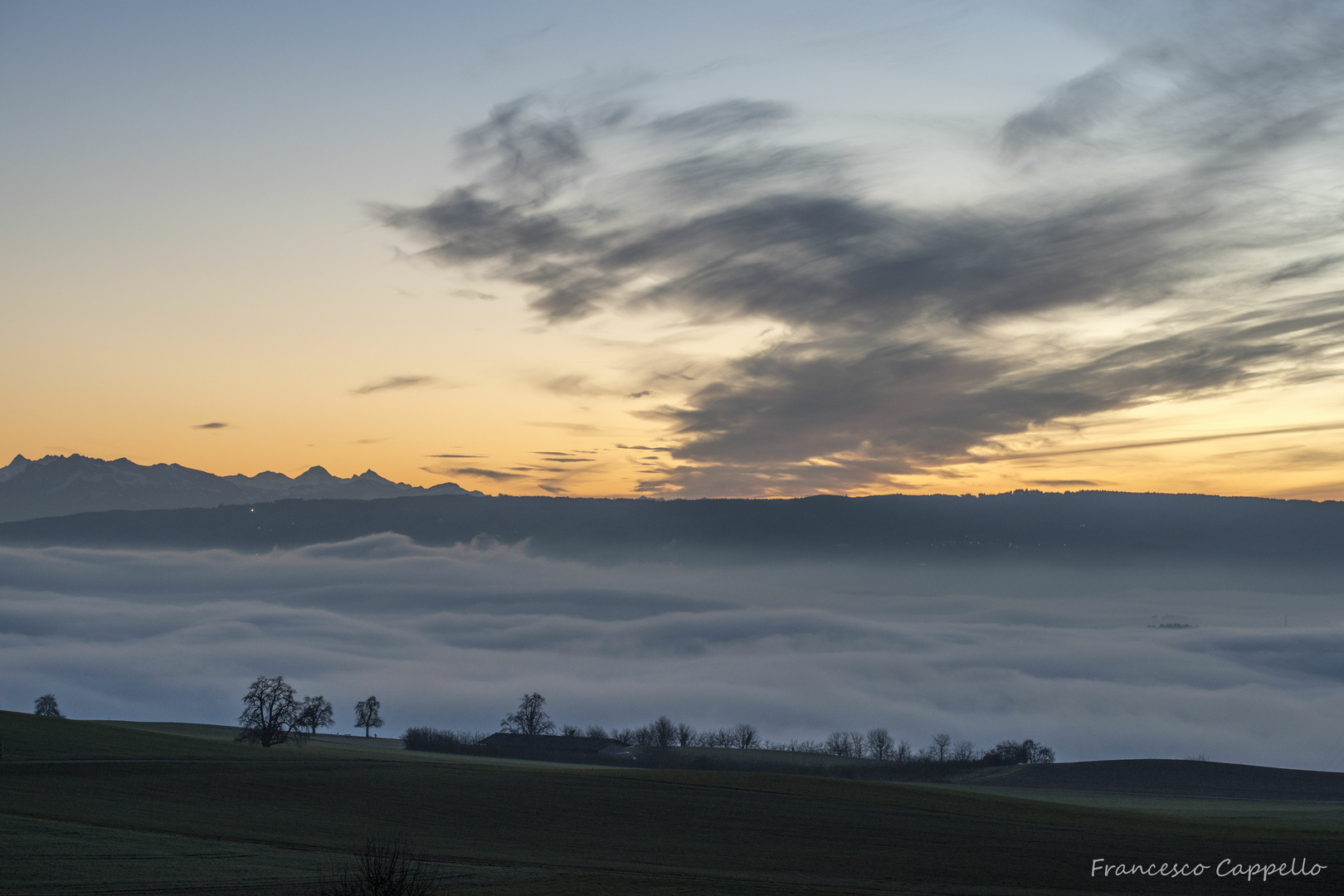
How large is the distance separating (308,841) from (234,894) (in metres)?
16.5

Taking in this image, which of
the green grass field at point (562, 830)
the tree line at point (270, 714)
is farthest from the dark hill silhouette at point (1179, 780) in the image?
the tree line at point (270, 714)

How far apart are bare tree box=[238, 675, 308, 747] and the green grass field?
104 feet

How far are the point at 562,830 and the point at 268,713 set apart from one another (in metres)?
81.0

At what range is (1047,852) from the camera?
60.2 m

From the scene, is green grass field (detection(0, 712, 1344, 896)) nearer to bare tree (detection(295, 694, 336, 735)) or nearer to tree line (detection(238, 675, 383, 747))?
tree line (detection(238, 675, 383, 747))

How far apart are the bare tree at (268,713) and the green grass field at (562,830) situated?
104 feet

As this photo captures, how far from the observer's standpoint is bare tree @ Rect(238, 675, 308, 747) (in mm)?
128375

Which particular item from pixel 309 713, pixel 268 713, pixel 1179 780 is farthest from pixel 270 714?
pixel 1179 780

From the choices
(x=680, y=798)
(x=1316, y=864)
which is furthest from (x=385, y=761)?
(x=1316, y=864)

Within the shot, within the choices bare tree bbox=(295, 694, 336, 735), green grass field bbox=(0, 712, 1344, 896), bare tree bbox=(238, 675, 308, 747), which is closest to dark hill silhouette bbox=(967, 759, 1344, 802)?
green grass field bbox=(0, 712, 1344, 896)

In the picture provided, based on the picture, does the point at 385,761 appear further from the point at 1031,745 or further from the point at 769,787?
the point at 1031,745

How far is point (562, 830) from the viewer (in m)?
64.0

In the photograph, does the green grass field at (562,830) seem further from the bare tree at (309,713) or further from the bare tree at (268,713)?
the bare tree at (309,713)

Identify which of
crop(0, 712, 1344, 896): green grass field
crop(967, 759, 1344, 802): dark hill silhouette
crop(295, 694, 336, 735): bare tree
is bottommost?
crop(967, 759, 1344, 802): dark hill silhouette
